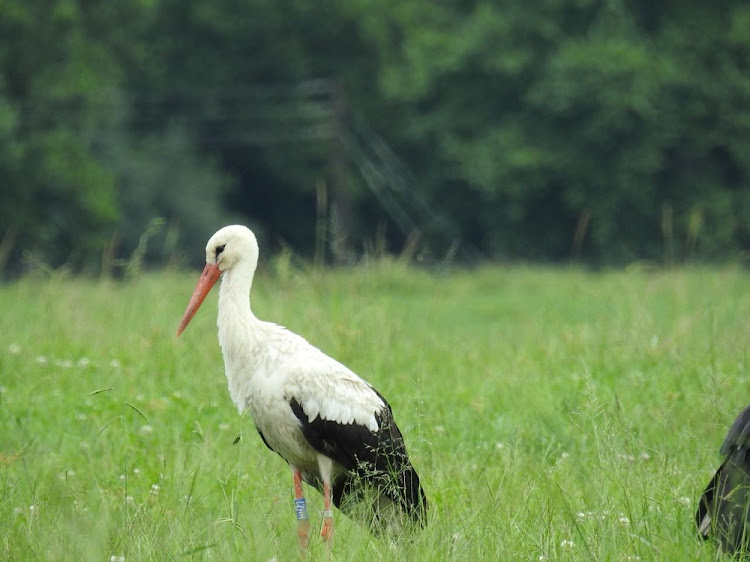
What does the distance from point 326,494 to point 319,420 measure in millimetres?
277

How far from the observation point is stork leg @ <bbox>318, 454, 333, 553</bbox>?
4227 millimetres

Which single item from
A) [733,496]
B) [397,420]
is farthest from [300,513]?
[397,420]

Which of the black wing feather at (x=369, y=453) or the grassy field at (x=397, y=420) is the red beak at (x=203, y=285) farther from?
the black wing feather at (x=369, y=453)

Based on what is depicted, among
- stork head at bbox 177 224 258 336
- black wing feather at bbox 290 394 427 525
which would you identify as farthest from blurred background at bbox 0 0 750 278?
black wing feather at bbox 290 394 427 525

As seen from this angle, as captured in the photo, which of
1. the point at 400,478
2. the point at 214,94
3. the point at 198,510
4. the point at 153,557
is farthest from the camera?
the point at 214,94

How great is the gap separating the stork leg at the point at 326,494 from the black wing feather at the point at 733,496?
1221 mm

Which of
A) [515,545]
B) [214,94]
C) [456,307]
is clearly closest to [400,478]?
[515,545]

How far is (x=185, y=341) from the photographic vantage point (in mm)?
8148

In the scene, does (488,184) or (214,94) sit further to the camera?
(214,94)

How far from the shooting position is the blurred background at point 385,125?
26.2 metres

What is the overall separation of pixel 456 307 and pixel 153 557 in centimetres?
1127

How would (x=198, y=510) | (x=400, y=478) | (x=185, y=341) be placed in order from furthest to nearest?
(x=185, y=341)
(x=198, y=510)
(x=400, y=478)

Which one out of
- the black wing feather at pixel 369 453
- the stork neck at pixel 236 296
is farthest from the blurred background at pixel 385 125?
the black wing feather at pixel 369 453

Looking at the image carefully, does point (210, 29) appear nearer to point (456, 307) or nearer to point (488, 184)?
point (488, 184)
